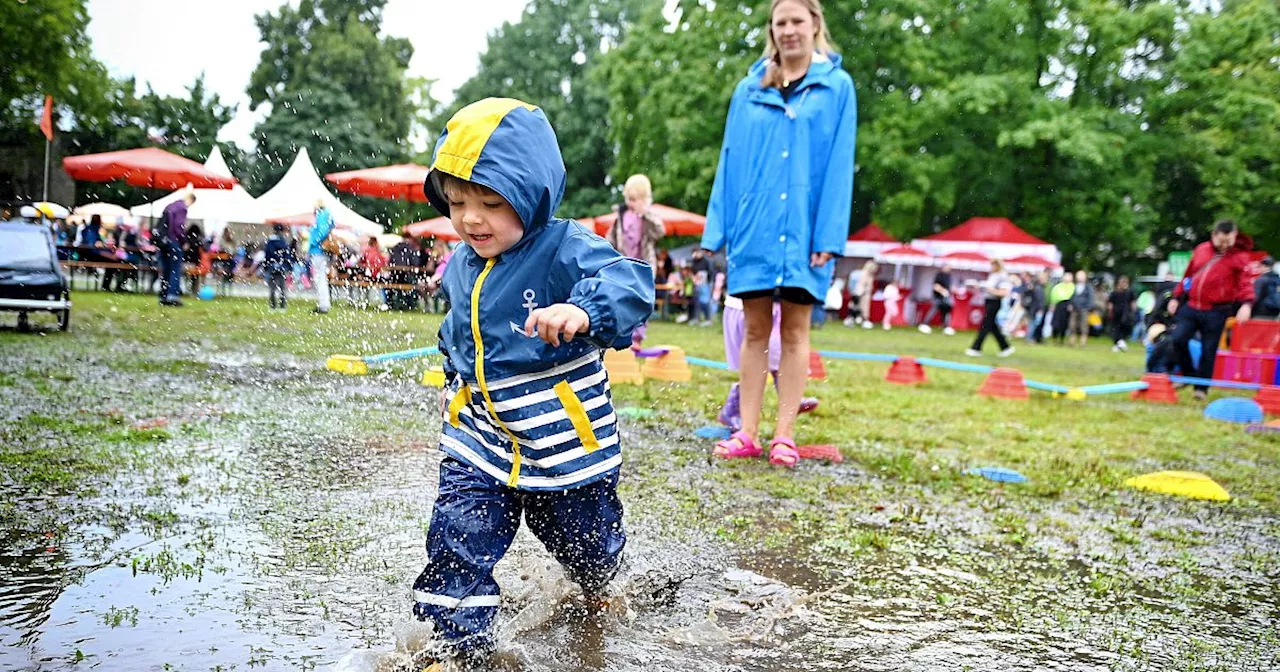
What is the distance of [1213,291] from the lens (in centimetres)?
1063

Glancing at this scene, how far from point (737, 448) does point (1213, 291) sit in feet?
24.4

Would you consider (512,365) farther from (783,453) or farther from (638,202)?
(638,202)

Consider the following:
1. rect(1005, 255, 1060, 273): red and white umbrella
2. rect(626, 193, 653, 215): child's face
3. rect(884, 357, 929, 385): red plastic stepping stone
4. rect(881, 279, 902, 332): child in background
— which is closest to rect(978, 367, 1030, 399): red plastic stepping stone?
rect(884, 357, 929, 385): red plastic stepping stone

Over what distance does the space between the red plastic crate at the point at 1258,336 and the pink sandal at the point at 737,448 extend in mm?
8404

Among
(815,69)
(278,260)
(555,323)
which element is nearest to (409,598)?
(555,323)

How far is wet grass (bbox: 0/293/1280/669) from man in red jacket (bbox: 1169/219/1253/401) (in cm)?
227

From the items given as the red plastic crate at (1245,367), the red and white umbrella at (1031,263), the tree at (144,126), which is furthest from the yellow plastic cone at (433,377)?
the red and white umbrella at (1031,263)

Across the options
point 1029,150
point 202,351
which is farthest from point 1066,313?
point 202,351

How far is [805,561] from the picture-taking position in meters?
3.55

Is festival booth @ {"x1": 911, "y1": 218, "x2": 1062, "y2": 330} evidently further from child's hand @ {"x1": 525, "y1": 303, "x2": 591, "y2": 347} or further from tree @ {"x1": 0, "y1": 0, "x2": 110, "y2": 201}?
child's hand @ {"x1": 525, "y1": 303, "x2": 591, "y2": 347}

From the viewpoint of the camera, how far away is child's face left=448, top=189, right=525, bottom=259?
267cm

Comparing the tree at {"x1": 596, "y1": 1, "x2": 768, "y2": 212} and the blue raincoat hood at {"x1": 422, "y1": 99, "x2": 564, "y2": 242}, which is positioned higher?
the tree at {"x1": 596, "y1": 1, "x2": 768, "y2": 212}

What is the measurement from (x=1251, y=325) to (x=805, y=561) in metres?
10.1

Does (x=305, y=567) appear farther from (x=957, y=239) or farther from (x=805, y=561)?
(x=957, y=239)
